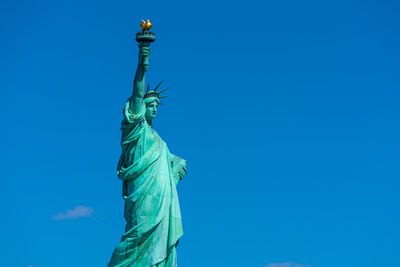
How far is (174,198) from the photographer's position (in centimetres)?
2697

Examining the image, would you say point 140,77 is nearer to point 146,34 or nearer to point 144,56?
point 144,56

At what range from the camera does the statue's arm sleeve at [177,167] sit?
91.4 ft

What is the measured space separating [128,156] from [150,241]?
9.27 feet

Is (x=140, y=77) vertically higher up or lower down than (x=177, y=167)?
higher up

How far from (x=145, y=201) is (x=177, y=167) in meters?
2.29

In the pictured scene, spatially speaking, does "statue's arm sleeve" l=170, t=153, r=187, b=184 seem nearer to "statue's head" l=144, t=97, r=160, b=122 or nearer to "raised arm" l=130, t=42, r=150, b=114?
"statue's head" l=144, t=97, r=160, b=122

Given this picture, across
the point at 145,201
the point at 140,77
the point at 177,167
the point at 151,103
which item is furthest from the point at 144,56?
the point at 145,201

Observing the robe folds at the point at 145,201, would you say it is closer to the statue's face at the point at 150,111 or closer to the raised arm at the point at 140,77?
the raised arm at the point at 140,77

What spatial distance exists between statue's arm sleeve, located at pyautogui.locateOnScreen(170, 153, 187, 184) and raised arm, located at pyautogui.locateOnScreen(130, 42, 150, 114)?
7.78 feet

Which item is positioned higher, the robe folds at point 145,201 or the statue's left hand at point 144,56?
the statue's left hand at point 144,56

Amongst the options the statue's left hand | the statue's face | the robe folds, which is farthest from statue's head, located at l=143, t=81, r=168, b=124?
the statue's left hand

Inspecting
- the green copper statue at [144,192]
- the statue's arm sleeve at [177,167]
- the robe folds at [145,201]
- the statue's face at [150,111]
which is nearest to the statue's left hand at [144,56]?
the green copper statue at [144,192]

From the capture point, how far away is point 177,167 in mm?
27953

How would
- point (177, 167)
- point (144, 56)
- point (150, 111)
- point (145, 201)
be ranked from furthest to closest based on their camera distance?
point (177, 167) → point (150, 111) → point (144, 56) → point (145, 201)
